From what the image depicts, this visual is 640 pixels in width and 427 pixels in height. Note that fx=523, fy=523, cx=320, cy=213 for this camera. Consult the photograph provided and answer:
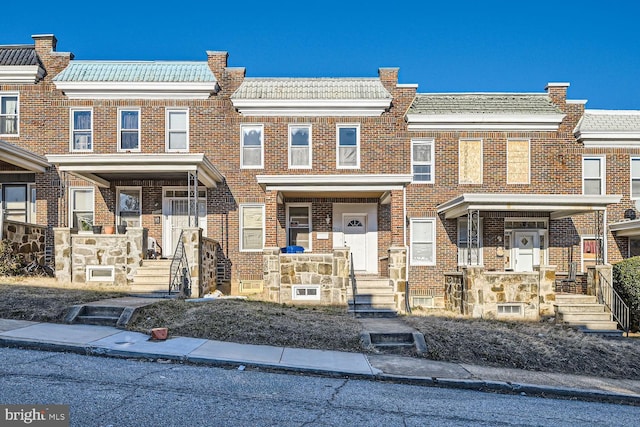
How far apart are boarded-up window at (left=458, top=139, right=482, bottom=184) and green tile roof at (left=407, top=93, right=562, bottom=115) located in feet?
3.59

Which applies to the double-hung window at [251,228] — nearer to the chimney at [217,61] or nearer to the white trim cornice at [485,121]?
the chimney at [217,61]

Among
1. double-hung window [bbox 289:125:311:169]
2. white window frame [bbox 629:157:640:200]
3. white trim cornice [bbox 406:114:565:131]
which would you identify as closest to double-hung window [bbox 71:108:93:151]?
double-hung window [bbox 289:125:311:169]

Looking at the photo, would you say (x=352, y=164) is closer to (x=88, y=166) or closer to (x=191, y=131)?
(x=191, y=131)

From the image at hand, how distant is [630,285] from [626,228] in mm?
3192

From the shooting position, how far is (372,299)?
13.9 m

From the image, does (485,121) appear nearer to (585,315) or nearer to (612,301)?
(612,301)

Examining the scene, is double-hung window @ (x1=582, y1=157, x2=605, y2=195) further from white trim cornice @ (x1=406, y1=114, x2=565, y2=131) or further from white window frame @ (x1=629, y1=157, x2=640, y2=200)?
white trim cornice @ (x1=406, y1=114, x2=565, y2=131)

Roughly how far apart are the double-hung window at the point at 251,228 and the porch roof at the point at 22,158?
651 centimetres

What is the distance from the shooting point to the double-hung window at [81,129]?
1756 centimetres

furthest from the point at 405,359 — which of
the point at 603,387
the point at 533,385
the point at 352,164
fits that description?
the point at 352,164

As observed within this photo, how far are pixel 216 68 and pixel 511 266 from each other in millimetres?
12253

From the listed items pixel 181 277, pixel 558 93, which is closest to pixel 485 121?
pixel 558 93

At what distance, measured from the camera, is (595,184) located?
59.4 ft

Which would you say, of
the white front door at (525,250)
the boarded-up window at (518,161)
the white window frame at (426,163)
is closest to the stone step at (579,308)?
the white front door at (525,250)
